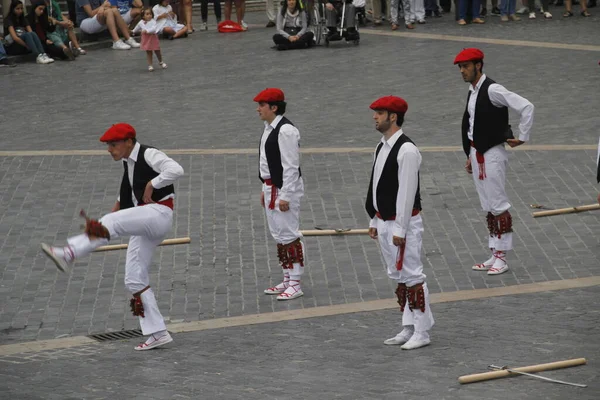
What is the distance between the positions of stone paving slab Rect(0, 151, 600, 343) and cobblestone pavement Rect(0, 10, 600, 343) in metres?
0.03

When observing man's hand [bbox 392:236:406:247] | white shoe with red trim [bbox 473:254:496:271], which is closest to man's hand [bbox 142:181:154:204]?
man's hand [bbox 392:236:406:247]

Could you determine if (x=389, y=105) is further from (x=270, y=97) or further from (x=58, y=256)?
(x=58, y=256)

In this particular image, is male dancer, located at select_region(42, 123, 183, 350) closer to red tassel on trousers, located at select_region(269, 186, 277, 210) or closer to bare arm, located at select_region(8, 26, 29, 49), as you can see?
red tassel on trousers, located at select_region(269, 186, 277, 210)

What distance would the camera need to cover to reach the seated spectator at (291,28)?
931 inches

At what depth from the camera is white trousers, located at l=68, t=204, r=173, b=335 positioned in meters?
9.26

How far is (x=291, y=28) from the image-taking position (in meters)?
23.8

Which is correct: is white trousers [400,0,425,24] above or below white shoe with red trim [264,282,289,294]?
below

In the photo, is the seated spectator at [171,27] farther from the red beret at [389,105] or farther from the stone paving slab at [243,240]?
the red beret at [389,105]

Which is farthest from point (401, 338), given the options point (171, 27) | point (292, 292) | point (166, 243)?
point (171, 27)

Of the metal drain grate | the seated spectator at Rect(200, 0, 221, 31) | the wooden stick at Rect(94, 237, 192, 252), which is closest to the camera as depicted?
the metal drain grate

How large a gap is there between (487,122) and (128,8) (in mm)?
17044

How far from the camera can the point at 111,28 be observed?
25656 millimetres

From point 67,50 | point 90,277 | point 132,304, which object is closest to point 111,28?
point 67,50

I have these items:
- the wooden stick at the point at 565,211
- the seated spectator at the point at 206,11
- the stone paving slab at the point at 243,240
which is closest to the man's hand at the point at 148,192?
the stone paving slab at the point at 243,240
